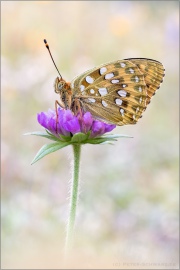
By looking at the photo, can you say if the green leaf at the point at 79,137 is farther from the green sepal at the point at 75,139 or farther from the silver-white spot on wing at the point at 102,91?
the silver-white spot on wing at the point at 102,91

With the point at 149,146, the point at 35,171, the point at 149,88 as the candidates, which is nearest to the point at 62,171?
the point at 35,171

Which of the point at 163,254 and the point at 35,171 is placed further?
the point at 35,171

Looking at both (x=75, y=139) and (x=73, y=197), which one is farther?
(x=75, y=139)

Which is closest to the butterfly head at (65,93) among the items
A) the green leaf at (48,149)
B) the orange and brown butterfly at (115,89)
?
the orange and brown butterfly at (115,89)

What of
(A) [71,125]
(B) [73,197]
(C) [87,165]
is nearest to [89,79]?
(A) [71,125]

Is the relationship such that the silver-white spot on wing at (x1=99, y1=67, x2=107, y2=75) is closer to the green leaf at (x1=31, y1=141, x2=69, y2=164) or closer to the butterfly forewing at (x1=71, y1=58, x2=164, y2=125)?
the butterfly forewing at (x1=71, y1=58, x2=164, y2=125)

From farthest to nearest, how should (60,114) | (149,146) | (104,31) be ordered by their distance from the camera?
1. (104,31)
2. (149,146)
3. (60,114)

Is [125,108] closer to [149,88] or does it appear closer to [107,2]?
[149,88]

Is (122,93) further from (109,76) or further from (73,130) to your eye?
(73,130)
